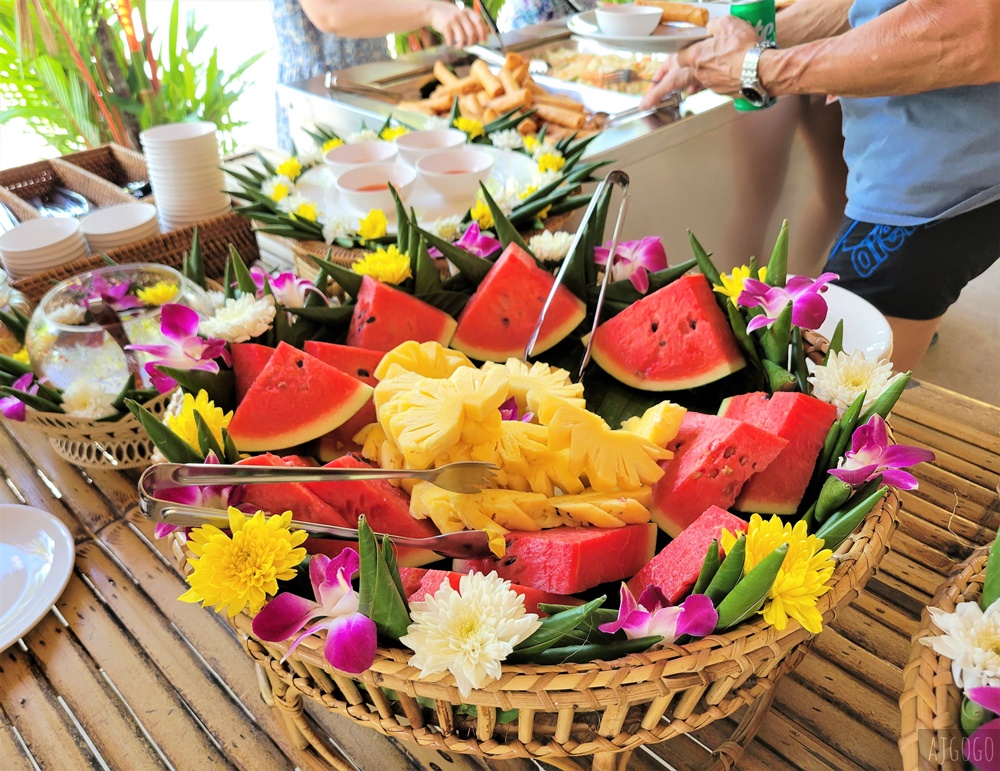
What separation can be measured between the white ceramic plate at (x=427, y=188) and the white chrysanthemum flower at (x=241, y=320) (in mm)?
534

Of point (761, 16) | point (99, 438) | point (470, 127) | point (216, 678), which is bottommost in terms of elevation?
point (216, 678)

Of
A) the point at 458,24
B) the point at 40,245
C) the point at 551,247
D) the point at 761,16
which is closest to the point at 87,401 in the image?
the point at 40,245

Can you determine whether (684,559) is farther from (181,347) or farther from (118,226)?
(118,226)

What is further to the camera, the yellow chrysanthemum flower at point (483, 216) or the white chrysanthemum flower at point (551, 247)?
the yellow chrysanthemum flower at point (483, 216)

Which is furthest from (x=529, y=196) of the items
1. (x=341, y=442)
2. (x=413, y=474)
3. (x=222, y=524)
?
(x=222, y=524)

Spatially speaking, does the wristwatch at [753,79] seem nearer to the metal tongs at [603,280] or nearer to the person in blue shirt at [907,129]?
the person in blue shirt at [907,129]

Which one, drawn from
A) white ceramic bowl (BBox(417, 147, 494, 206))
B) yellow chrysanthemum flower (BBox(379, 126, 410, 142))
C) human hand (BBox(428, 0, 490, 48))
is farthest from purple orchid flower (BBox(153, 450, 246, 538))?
human hand (BBox(428, 0, 490, 48))

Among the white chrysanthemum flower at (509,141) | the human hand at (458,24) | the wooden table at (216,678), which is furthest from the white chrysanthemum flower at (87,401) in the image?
the human hand at (458,24)

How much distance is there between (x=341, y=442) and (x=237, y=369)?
0.14 m

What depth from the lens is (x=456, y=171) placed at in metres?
1.41

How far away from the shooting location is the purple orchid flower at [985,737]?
0.43 m

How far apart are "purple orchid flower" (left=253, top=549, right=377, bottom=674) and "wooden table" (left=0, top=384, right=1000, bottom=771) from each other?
0.24 m

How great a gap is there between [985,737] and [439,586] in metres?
0.37

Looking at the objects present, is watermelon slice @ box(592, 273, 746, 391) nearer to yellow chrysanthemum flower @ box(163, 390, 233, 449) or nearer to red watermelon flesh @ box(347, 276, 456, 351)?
red watermelon flesh @ box(347, 276, 456, 351)
